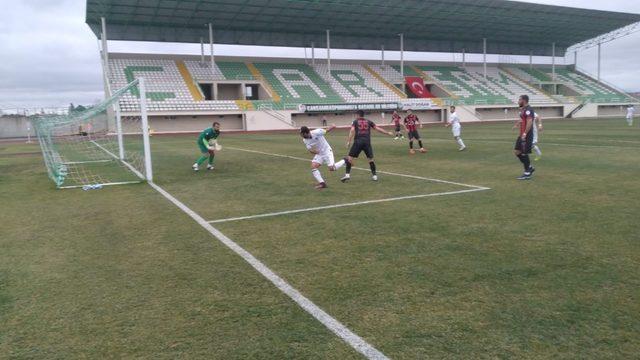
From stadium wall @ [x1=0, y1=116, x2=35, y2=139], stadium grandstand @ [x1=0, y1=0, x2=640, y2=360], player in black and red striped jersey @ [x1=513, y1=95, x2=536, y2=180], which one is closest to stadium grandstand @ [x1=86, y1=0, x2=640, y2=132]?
stadium wall @ [x1=0, y1=116, x2=35, y2=139]

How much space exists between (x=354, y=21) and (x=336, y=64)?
31.5ft

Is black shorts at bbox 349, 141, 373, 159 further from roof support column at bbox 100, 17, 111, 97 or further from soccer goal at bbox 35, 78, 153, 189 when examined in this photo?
roof support column at bbox 100, 17, 111, 97

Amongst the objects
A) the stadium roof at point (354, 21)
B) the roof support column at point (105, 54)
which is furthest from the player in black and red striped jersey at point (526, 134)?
the roof support column at point (105, 54)

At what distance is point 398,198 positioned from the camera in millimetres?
9258

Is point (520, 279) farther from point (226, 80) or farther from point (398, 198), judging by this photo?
point (226, 80)

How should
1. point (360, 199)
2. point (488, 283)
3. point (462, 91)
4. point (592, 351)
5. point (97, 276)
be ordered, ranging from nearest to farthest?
point (592, 351), point (488, 283), point (97, 276), point (360, 199), point (462, 91)

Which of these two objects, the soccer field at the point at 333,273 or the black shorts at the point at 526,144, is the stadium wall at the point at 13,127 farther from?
the black shorts at the point at 526,144

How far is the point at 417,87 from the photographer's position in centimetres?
5703

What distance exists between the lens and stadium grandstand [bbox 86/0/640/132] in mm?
43406

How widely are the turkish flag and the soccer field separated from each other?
156 ft

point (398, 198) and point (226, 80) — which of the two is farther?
point (226, 80)

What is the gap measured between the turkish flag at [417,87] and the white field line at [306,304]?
52245mm

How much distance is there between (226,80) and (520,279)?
46020 millimetres

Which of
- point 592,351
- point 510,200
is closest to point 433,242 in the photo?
point 592,351
